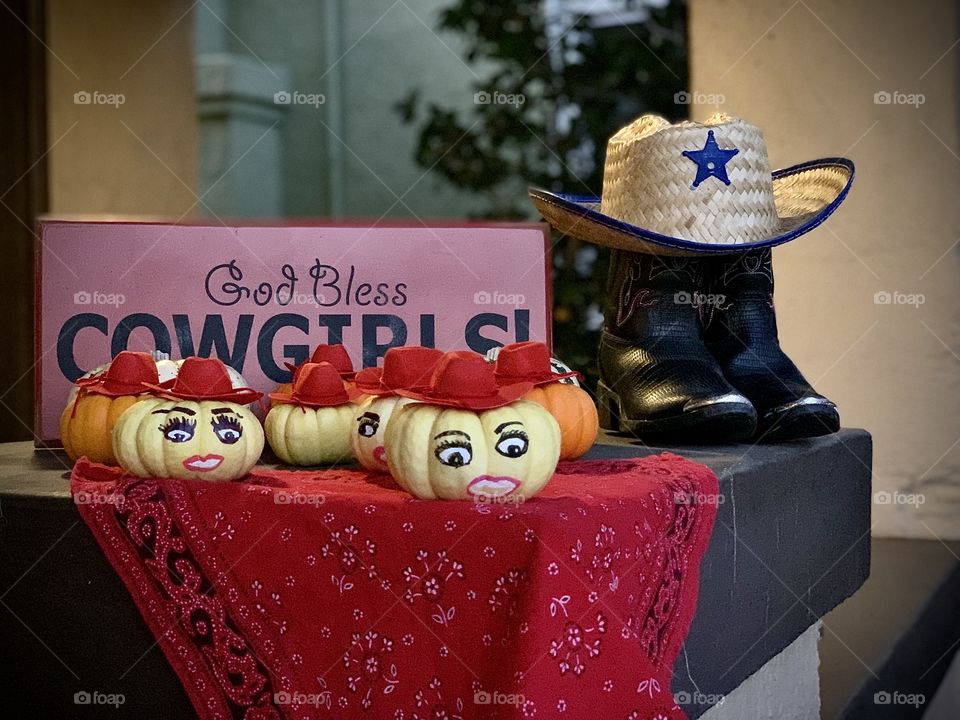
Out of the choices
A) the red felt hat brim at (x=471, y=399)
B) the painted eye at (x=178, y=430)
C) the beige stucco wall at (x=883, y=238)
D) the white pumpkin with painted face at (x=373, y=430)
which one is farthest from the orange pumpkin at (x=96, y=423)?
the beige stucco wall at (x=883, y=238)

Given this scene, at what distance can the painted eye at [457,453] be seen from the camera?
2.60 ft

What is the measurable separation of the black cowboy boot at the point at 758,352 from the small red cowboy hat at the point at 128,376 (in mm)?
679

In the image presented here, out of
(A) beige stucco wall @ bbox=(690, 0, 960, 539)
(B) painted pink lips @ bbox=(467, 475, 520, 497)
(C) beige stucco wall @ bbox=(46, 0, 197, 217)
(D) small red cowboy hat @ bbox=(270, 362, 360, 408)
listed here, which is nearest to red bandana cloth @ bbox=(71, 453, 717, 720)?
(B) painted pink lips @ bbox=(467, 475, 520, 497)

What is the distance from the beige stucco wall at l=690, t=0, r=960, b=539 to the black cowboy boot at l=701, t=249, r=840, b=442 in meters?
0.83

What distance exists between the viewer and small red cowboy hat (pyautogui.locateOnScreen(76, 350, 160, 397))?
1.03 meters

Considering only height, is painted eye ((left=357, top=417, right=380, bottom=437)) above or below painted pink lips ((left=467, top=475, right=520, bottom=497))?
above

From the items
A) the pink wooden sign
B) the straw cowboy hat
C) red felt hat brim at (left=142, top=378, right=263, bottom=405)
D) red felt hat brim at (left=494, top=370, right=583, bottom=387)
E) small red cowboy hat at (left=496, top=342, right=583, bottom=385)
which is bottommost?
red felt hat brim at (left=142, top=378, right=263, bottom=405)

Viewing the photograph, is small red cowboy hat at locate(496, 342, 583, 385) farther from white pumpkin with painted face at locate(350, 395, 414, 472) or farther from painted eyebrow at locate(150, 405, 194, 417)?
painted eyebrow at locate(150, 405, 194, 417)

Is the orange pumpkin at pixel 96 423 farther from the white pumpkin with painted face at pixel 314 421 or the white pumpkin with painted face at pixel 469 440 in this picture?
the white pumpkin with painted face at pixel 469 440

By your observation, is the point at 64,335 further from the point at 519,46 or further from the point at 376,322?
the point at 519,46

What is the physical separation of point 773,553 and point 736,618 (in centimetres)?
11

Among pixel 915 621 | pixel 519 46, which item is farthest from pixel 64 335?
pixel 519 46

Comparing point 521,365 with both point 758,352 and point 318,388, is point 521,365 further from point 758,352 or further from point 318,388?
point 758,352

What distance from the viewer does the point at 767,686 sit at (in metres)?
1.24
